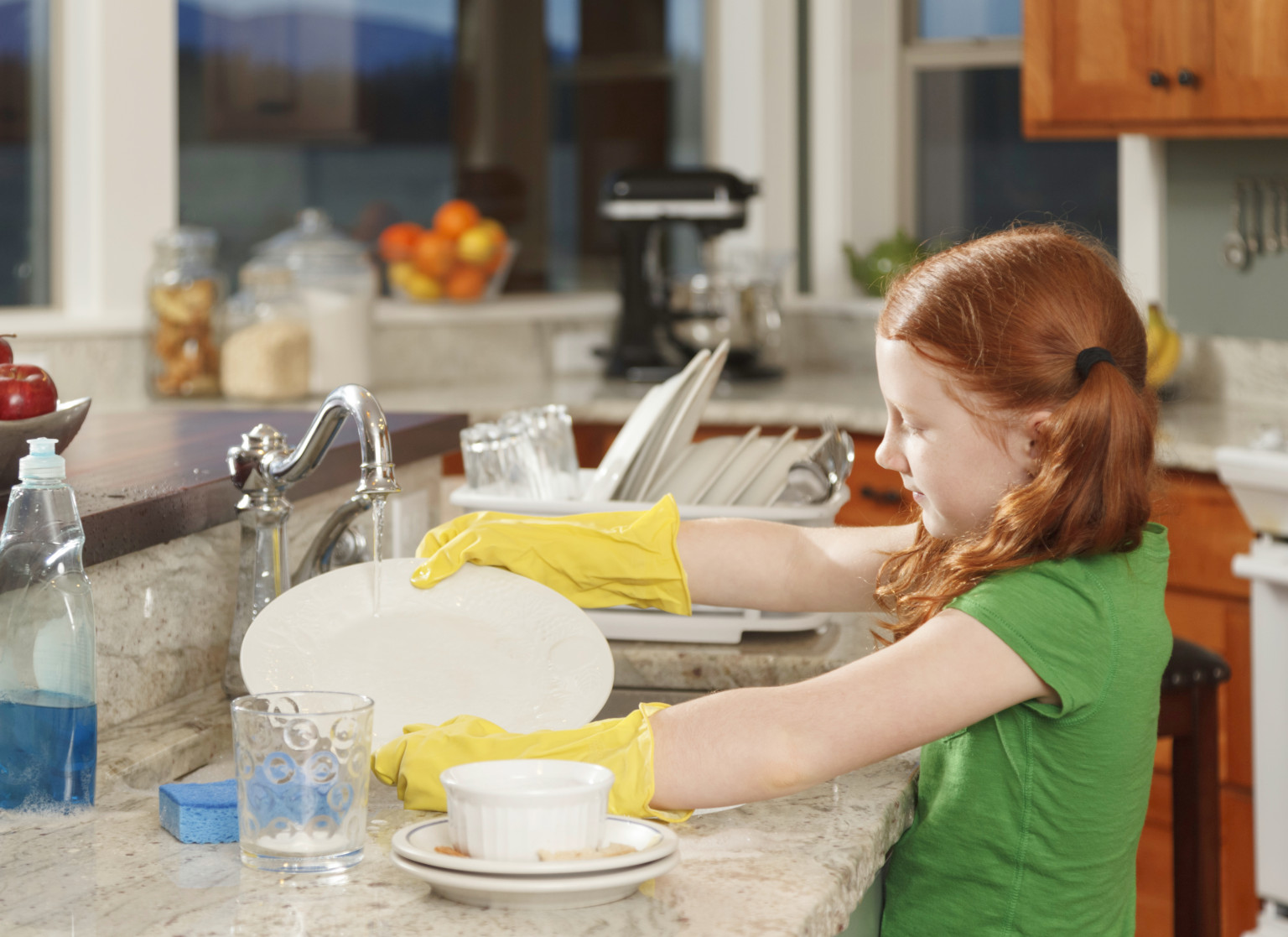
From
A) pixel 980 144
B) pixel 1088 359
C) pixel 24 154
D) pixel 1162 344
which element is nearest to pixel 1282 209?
pixel 1162 344

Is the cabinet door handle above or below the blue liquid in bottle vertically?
above

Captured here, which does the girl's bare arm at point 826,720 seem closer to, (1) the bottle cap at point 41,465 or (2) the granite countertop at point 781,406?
(1) the bottle cap at point 41,465

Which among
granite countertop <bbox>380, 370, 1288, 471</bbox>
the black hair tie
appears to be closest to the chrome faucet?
the black hair tie

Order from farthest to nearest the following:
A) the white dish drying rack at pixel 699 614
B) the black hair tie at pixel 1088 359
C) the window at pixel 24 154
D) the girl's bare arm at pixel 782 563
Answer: the window at pixel 24 154 < the white dish drying rack at pixel 699 614 < the girl's bare arm at pixel 782 563 < the black hair tie at pixel 1088 359

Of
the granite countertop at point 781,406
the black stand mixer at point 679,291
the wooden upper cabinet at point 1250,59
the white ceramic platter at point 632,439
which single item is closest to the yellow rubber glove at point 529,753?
the white ceramic platter at point 632,439

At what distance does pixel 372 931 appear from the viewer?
0.77 meters

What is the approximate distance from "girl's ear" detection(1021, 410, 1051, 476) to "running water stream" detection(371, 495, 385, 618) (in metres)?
0.45

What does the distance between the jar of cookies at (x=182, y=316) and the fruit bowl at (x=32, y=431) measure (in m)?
1.90

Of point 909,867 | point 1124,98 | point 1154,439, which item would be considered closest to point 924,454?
point 1154,439

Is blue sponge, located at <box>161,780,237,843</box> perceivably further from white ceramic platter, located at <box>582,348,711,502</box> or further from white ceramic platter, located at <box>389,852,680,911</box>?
white ceramic platter, located at <box>582,348,711,502</box>

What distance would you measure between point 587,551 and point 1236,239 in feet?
→ 7.48

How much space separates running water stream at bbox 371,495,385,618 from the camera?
1.02m

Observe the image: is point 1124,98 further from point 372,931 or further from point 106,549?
point 372,931

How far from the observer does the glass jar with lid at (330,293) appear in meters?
3.12
